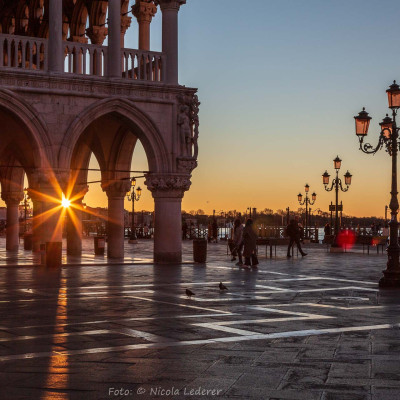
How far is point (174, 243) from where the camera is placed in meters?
22.6

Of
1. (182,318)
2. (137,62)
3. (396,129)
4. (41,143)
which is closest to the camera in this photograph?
(182,318)

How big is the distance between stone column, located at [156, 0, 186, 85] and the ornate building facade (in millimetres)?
29

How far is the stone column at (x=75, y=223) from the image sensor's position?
2623cm

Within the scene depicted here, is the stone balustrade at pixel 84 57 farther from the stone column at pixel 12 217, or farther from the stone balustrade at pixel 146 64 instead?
the stone column at pixel 12 217

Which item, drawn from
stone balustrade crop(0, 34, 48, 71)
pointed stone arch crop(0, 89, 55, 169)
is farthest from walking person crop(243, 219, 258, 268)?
stone balustrade crop(0, 34, 48, 71)

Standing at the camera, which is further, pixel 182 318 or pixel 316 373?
pixel 182 318

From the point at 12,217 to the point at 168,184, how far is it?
10.9 metres

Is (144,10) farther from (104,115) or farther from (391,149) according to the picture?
(391,149)

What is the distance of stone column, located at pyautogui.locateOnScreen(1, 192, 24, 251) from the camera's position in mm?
30750

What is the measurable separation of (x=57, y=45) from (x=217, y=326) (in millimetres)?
13313

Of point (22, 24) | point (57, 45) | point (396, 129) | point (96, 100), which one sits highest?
point (22, 24)

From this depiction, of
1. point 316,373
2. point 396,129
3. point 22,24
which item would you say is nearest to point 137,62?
point 396,129

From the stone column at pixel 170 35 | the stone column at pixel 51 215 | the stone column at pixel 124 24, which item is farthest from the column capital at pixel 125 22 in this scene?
the stone column at pixel 51 215

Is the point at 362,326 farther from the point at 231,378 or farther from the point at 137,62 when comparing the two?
the point at 137,62
